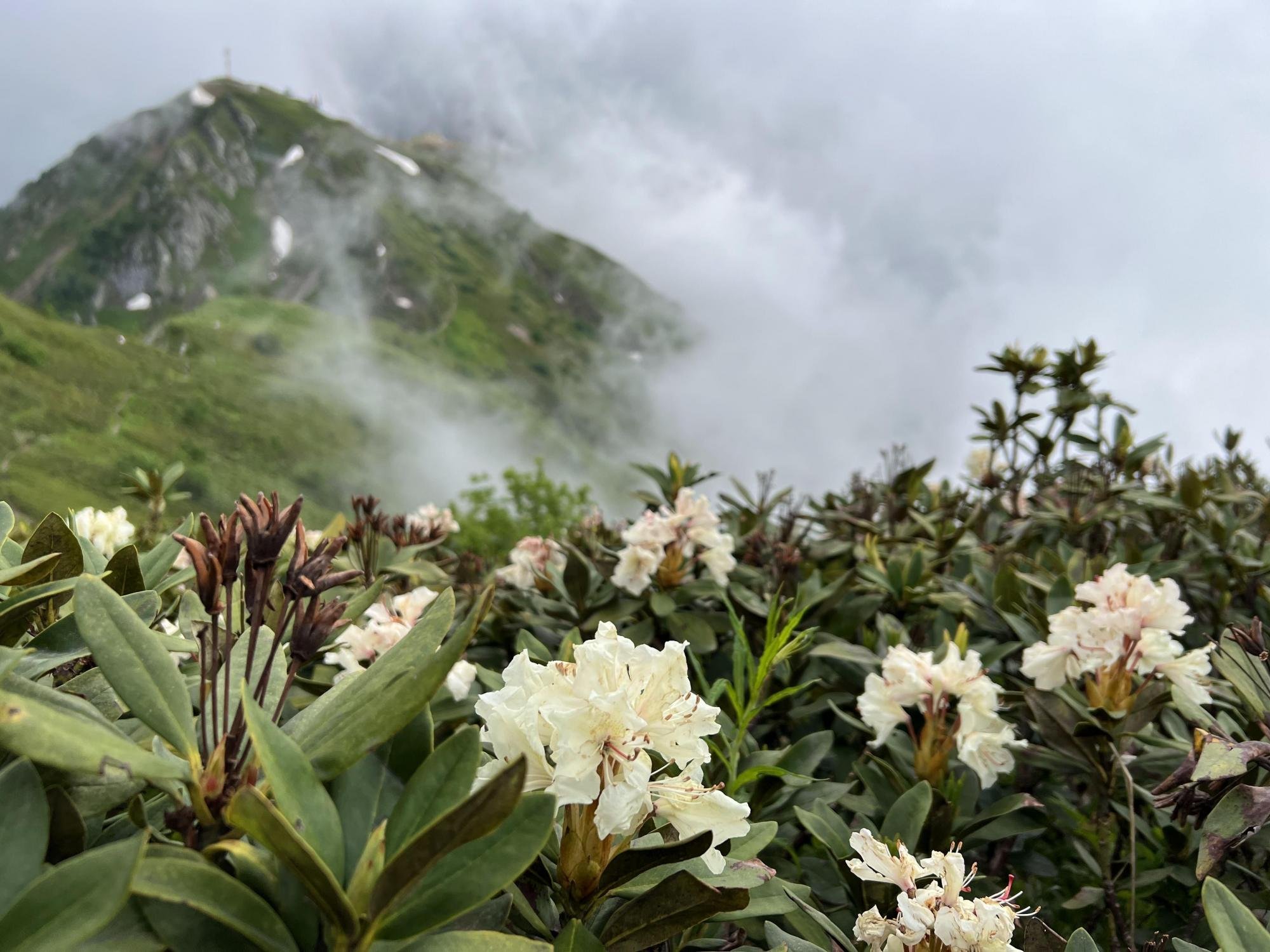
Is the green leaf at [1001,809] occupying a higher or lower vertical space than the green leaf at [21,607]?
higher

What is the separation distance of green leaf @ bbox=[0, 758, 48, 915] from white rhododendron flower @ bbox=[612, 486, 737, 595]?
5.75ft

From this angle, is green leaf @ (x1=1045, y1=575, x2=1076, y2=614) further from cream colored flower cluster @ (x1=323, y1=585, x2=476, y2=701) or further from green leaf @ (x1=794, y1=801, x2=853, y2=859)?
cream colored flower cluster @ (x1=323, y1=585, x2=476, y2=701)

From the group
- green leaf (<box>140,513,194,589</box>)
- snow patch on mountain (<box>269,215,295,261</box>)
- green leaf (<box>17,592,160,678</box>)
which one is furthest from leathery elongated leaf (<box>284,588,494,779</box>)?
snow patch on mountain (<box>269,215,295,261</box>)

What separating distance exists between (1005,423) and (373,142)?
107362 mm

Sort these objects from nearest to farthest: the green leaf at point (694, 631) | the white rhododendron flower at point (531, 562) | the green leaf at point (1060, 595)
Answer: the green leaf at point (1060, 595) < the green leaf at point (694, 631) < the white rhododendron flower at point (531, 562)

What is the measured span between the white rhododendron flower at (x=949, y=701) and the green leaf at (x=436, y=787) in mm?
1180

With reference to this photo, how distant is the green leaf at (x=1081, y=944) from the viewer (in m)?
0.90

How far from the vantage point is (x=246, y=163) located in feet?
256

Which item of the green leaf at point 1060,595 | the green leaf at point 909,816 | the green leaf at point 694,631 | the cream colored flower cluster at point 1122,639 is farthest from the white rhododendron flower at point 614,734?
the green leaf at point 1060,595

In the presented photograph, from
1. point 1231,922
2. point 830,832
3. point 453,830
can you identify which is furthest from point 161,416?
point 1231,922

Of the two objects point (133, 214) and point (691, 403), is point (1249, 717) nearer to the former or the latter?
point (133, 214)

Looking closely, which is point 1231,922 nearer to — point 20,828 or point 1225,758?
point 1225,758

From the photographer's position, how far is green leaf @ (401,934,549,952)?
65cm

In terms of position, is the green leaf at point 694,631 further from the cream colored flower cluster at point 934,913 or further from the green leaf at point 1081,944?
the green leaf at point 1081,944
